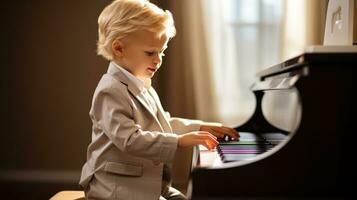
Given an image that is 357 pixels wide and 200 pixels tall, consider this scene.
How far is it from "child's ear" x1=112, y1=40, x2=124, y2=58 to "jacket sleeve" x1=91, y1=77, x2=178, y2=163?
134 millimetres

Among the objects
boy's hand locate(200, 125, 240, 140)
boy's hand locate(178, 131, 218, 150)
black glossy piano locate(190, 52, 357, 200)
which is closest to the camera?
black glossy piano locate(190, 52, 357, 200)

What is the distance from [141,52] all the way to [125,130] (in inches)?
11.2

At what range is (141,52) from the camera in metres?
1.35

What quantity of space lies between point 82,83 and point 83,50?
22cm

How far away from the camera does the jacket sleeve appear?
45.1 inches

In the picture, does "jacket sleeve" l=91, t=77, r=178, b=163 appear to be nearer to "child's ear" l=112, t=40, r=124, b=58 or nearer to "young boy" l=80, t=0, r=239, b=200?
"young boy" l=80, t=0, r=239, b=200

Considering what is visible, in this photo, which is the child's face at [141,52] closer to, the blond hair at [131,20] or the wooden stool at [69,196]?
the blond hair at [131,20]

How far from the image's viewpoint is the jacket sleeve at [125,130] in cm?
115

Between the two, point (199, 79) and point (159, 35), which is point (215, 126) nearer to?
point (159, 35)

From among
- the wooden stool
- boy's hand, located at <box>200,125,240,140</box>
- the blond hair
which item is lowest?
the wooden stool

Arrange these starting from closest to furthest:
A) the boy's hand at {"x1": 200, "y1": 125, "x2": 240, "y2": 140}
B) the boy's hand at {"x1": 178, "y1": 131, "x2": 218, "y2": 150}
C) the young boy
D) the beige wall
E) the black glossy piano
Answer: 1. the black glossy piano
2. the boy's hand at {"x1": 178, "y1": 131, "x2": 218, "y2": 150}
3. the young boy
4. the boy's hand at {"x1": 200, "y1": 125, "x2": 240, "y2": 140}
5. the beige wall

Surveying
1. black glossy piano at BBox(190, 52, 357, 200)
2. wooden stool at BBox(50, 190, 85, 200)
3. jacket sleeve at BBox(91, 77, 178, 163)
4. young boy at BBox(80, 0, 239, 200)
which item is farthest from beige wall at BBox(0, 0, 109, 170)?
black glossy piano at BBox(190, 52, 357, 200)

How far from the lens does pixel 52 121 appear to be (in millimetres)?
2811

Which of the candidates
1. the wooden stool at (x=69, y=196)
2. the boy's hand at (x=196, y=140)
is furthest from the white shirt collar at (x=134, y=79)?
the wooden stool at (x=69, y=196)
